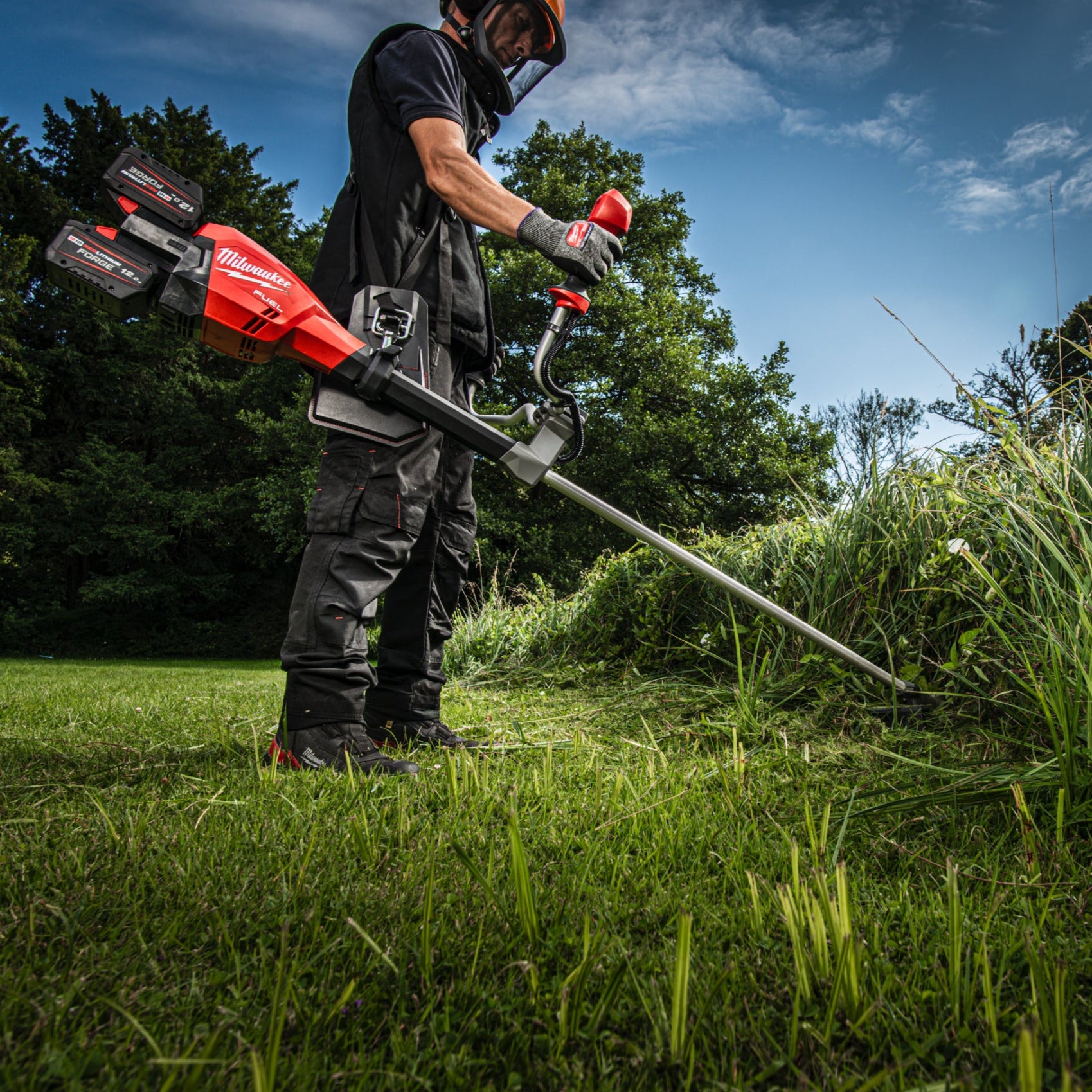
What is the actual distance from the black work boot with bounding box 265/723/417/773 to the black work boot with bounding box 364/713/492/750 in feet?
1.24

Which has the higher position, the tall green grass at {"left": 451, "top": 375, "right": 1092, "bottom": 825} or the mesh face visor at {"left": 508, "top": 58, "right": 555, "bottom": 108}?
the mesh face visor at {"left": 508, "top": 58, "right": 555, "bottom": 108}

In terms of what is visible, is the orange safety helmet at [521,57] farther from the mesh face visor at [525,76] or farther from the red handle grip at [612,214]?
the red handle grip at [612,214]

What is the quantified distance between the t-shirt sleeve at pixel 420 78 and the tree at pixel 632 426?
12261 mm

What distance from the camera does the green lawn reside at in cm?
69

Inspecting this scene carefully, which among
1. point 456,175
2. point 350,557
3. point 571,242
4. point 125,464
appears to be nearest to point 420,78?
point 456,175

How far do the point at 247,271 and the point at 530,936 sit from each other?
6.11 feet

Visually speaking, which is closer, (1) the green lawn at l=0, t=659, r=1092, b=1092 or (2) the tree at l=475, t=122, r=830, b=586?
(1) the green lawn at l=0, t=659, r=1092, b=1092

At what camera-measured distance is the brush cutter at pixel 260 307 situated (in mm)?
1981

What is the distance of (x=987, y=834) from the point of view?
1324 mm

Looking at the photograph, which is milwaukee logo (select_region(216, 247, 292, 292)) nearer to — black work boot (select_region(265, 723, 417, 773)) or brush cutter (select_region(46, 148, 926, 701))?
brush cutter (select_region(46, 148, 926, 701))

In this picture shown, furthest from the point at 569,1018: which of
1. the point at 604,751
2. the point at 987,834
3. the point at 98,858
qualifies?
the point at 604,751

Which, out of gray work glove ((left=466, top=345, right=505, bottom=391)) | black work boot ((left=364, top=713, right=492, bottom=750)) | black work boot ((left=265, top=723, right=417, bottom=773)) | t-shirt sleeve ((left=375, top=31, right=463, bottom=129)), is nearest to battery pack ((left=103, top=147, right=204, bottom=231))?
t-shirt sleeve ((left=375, top=31, right=463, bottom=129))

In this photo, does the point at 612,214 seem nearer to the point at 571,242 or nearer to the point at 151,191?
the point at 571,242

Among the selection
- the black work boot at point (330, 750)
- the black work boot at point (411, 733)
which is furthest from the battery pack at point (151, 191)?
the black work boot at point (411, 733)
